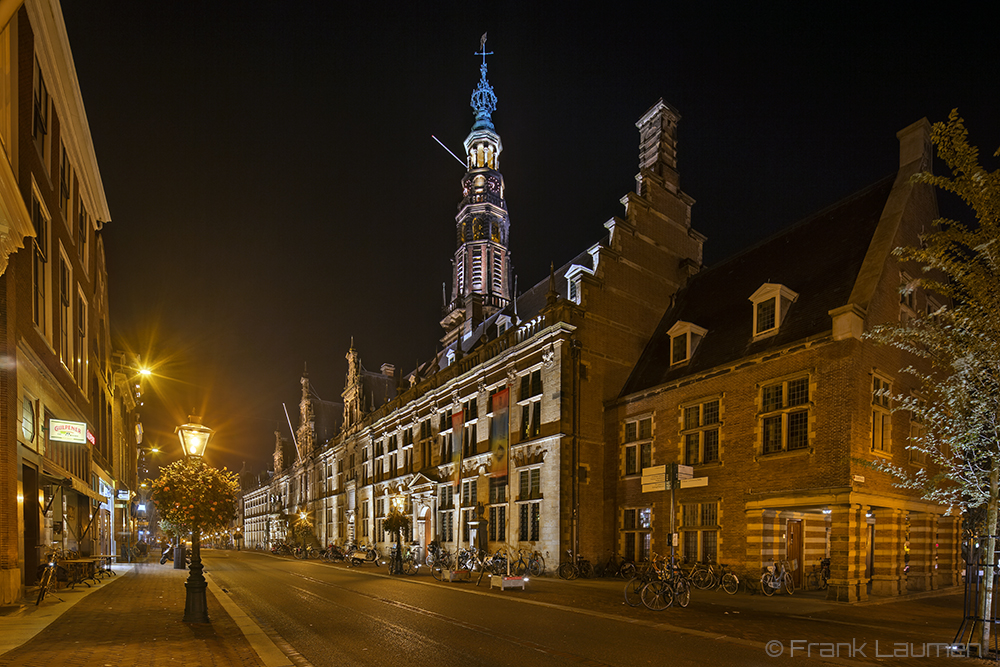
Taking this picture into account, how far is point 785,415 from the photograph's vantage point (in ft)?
66.5

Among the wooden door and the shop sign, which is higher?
the shop sign

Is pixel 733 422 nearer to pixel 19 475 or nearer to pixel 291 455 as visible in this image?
pixel 19 475

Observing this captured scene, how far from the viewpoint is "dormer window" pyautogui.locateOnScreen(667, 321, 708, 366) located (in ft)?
83.8

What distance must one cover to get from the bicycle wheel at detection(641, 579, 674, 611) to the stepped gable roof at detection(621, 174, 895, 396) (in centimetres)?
921

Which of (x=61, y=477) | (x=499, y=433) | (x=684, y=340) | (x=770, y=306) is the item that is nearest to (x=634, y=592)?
(x=770, y=306)

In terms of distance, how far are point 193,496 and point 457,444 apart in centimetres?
2430

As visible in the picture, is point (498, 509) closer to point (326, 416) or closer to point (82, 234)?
point (82, 234)

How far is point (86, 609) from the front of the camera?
1471cm

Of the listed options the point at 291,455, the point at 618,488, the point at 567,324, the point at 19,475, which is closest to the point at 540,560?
the point at 618,488

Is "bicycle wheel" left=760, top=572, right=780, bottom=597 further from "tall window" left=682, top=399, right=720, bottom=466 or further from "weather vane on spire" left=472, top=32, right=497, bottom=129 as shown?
"weather vane on spire" left=472, top=32, right=497, bottom=129

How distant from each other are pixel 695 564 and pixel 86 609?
18.1 meters

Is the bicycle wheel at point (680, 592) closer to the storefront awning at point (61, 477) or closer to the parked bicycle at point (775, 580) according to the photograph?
the parked bicycle at point (775, 580)

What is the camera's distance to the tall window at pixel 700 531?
22.2 metres

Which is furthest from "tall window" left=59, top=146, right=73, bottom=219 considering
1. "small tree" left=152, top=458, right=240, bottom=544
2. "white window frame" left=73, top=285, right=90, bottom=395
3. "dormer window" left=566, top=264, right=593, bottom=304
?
"dormer window" left=566, top=264, right=593, bottom=304
